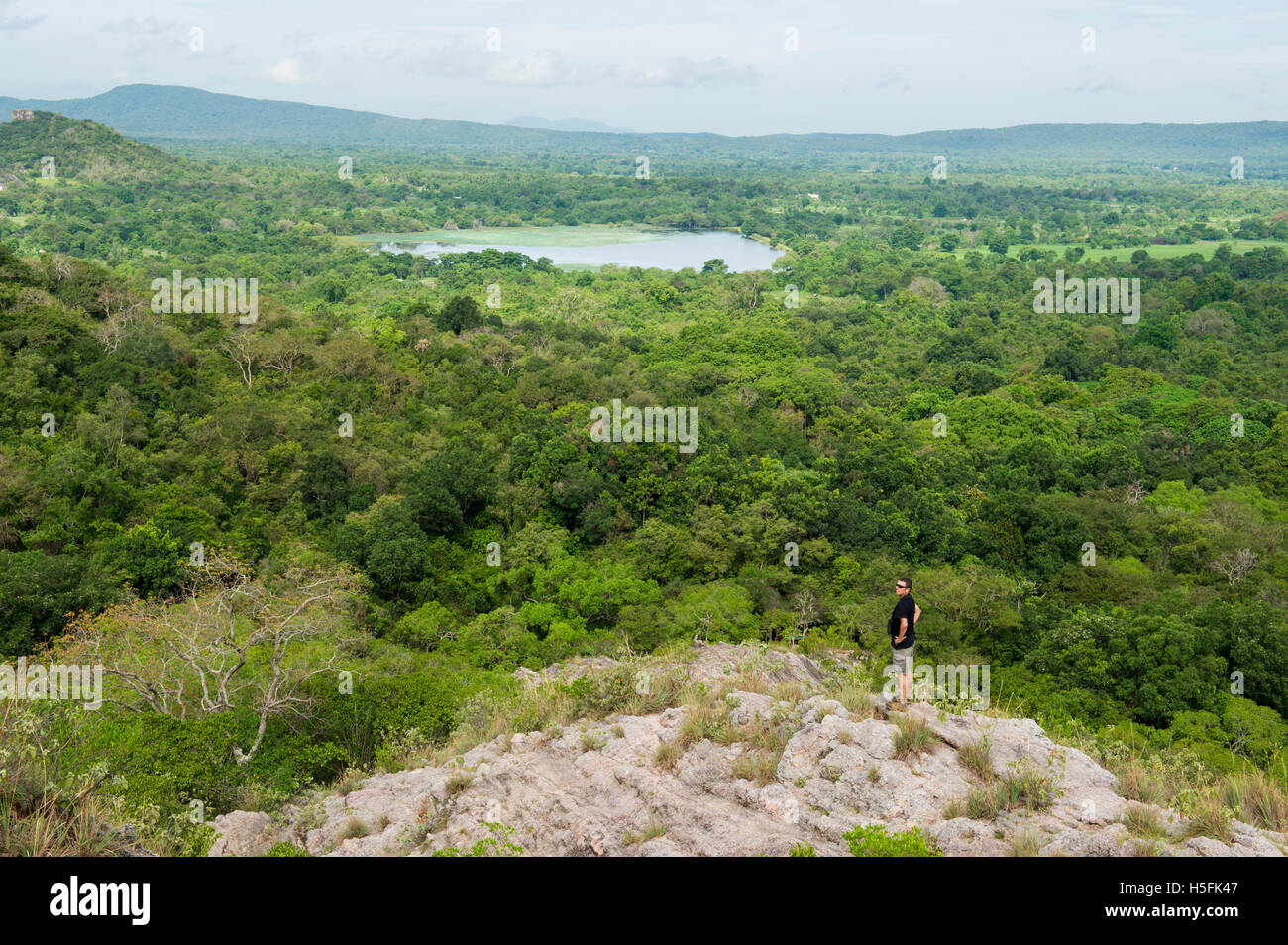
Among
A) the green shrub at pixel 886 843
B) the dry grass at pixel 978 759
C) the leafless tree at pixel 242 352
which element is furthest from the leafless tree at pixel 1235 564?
the leafless tree at pixel 242 352

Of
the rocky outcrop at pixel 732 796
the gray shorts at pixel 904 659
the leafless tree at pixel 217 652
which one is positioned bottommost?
the leafless tree at pixel 217 652

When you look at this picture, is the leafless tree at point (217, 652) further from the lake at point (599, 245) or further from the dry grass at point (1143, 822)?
the lake at point (599, 245)

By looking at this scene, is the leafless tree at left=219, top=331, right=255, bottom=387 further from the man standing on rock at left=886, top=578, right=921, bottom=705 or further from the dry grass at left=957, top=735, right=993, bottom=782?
the dry grass at left=957, top=735, right=993, bottom=782

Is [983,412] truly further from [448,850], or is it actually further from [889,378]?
[448,850]

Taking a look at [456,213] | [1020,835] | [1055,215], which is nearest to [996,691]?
[1020,835]

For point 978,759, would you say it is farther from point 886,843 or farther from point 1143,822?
point 886,843

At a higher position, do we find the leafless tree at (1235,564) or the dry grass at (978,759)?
the dry grass at (978,759)
